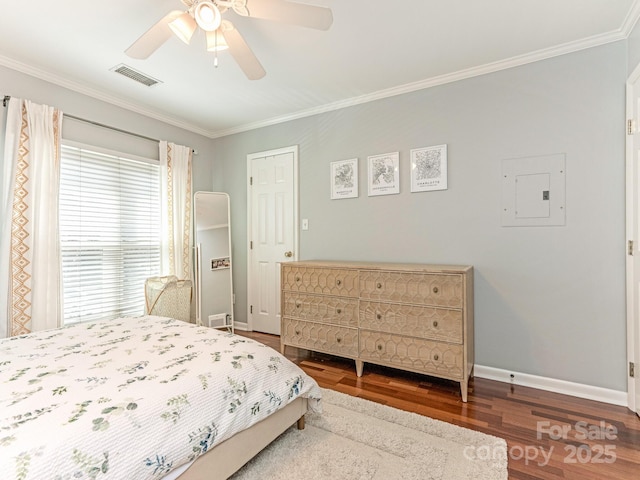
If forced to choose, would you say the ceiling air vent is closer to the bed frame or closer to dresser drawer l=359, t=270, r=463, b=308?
dresser drawer l=359, t=270, r=463, b=308

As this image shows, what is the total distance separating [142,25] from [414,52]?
190 centimetres

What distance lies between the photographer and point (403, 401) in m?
2.23

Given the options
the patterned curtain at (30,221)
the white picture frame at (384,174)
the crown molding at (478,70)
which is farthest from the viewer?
the white picture frame at (384,174)

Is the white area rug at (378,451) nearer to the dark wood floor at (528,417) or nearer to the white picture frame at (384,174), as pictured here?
the dark wood floor at (528,417)

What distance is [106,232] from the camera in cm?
308

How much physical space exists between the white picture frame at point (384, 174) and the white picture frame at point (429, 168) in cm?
15

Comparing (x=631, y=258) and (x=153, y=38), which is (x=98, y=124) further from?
(x=631, y=258)

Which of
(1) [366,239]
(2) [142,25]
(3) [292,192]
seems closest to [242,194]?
(3) [292,192]

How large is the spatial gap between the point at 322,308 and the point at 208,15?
221 cm

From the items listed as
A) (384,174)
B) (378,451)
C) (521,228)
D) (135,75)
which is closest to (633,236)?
(521,228)

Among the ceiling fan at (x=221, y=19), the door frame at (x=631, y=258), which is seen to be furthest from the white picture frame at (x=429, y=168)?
the ceiling fan at (x=221, y=19)

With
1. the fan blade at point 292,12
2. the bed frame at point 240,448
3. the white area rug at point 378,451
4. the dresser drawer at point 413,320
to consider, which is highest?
the fan blade at point 292,12

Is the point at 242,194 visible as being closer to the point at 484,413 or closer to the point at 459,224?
the point at 459,224

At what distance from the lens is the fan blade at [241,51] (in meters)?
1.76
